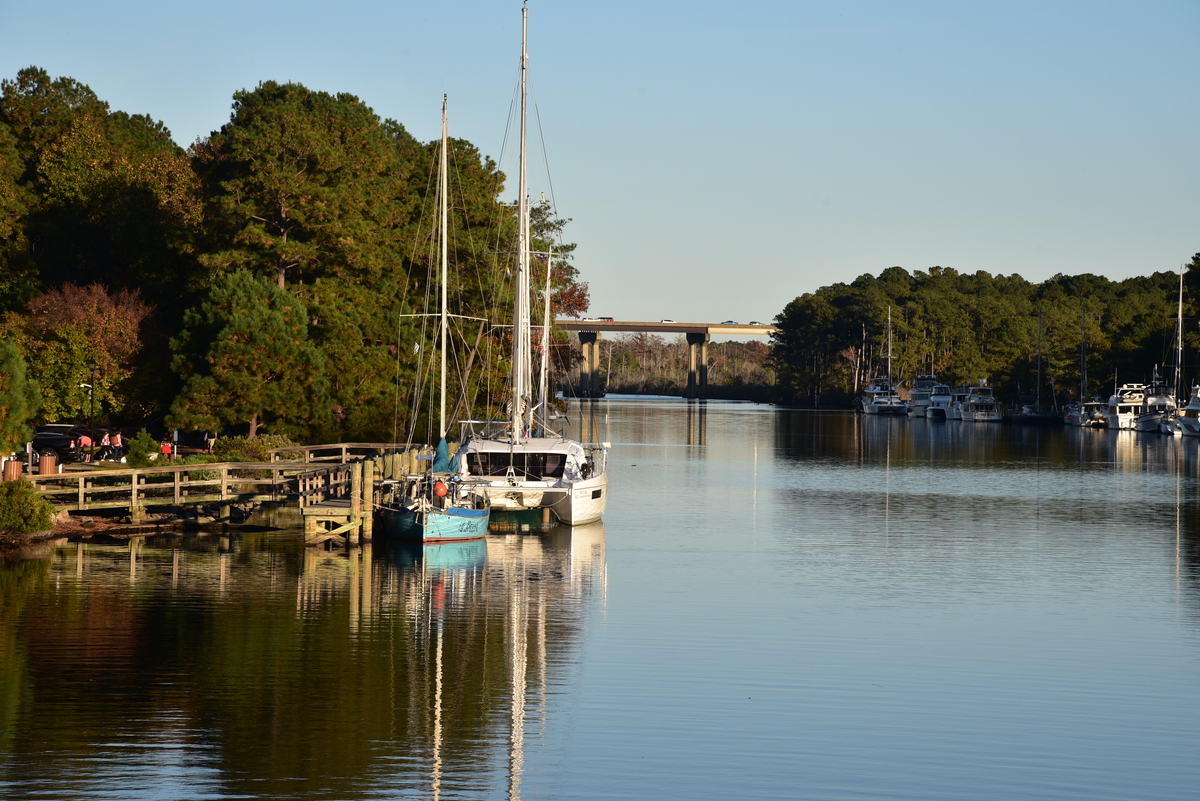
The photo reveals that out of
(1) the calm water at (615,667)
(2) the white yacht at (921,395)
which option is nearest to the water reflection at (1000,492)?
(1) the calm water at (615,667)

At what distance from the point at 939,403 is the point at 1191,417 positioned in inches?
1982

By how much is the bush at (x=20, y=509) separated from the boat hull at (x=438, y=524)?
950 cm

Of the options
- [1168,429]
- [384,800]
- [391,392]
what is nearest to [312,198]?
[391,392]

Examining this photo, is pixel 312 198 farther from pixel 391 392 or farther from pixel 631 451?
pixel 631 451

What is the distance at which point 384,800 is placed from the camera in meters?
16.7

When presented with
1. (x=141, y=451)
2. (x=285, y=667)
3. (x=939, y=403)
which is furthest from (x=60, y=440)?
(x=939, y=403)

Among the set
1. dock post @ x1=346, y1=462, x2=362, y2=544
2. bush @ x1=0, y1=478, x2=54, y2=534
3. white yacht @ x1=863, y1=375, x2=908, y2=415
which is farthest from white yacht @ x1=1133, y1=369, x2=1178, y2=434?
bush @ x1=0, y1=478, x2=54, y2=534

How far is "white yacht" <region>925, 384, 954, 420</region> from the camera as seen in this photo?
165250 mm

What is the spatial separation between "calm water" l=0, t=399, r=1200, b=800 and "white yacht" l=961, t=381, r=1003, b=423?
113646 mm

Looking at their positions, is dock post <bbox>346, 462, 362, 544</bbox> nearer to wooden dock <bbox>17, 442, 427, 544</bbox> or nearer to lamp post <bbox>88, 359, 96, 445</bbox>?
wooden dock <bbox>17, 442, 427, 544</bbox>

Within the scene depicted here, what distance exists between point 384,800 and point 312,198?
47006 mm

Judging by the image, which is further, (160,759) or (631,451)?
(631,451)

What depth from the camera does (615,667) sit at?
80.5ft

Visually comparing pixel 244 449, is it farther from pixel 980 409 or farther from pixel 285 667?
pixel 980 409
